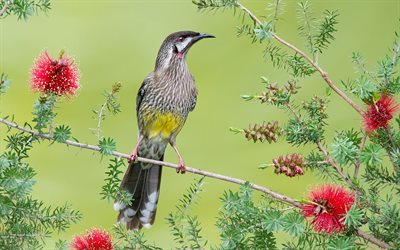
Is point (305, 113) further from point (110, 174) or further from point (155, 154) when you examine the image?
→ point (155, 154)

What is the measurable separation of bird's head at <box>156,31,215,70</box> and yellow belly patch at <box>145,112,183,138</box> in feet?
0.66

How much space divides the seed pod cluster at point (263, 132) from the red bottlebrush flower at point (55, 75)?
37cm

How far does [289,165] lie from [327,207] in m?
0.15

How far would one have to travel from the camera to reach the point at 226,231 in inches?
51.8

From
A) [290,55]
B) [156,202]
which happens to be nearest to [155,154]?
[156,202]

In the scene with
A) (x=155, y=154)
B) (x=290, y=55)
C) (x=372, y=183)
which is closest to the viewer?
(x=372, y=183)

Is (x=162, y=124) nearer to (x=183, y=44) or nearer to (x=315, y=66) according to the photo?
(x=183, y=44)

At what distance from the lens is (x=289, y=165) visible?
4.45 feet

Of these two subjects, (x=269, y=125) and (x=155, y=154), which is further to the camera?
(x=155, y=154)

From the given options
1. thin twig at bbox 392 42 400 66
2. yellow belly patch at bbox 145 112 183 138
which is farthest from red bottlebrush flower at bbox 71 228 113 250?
yellow belly patch at bbox 145 112 183 138

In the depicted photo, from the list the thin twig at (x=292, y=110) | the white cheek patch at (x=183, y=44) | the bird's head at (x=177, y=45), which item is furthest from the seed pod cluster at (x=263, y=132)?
the white cheek patch at (x=183, y=44)

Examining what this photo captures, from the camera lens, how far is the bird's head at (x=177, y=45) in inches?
88.0

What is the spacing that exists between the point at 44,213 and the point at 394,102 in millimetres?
756

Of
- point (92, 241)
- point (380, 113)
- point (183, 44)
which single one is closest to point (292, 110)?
point (380, 113)
